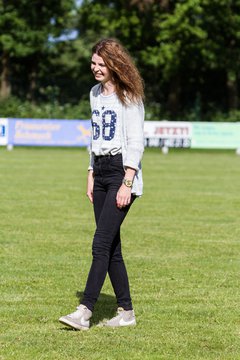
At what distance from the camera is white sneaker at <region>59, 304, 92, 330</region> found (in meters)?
6.26

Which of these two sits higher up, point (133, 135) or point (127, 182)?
point (133, 135)

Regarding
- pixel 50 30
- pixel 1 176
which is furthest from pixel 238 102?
pixel 1 176

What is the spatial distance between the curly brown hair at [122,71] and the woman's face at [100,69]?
26mm

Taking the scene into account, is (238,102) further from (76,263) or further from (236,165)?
(76,263)

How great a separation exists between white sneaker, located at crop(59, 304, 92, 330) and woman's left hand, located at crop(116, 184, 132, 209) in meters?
0.80

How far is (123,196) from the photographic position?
6.18 m

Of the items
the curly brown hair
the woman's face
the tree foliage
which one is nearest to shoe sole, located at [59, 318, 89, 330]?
the curly brown hair

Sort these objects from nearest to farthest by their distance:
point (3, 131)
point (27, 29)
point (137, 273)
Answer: point (137, 273), point (3, 131), point (27, 29)

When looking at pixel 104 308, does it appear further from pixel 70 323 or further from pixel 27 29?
pixel 27 29

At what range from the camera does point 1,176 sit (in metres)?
21.4

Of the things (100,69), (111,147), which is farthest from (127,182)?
(100,69)

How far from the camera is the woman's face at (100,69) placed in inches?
247

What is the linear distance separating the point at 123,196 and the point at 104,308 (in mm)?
1422

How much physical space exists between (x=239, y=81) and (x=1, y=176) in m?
33.3
